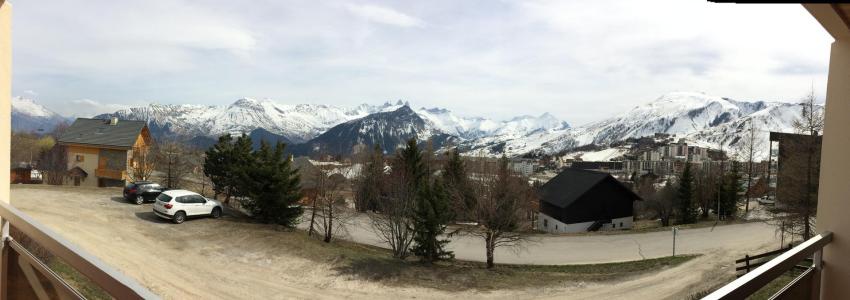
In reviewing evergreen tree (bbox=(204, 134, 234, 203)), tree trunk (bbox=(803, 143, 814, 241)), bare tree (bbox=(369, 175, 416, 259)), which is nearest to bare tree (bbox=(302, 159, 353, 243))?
bare tree (bbox=(369, 175, 416, 259))

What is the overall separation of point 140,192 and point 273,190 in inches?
261

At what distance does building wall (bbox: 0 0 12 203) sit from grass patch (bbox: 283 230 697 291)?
14710 mm

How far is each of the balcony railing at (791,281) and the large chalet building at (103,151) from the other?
1638 inches

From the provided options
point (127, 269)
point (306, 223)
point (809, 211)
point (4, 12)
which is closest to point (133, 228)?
point (127, 269)

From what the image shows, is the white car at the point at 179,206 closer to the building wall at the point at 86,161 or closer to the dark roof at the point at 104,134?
the dark roof at the point at 104,134

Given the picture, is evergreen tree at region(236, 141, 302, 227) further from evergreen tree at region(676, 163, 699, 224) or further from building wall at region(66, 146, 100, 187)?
evergreen tree at region(676, 163, 699, 224)

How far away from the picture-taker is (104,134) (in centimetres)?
3847

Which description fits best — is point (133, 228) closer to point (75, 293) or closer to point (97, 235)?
point (97, 235)

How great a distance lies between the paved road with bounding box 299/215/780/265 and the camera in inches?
979

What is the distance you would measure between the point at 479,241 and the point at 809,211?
16515 mm

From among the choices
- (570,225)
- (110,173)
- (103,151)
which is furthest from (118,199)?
(570,225)

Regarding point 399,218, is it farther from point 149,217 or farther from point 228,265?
point 149,217

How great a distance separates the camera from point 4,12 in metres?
3.08

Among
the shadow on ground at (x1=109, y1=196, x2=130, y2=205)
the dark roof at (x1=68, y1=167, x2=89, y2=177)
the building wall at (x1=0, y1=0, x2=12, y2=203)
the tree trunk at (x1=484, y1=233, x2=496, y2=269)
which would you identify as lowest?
the tree trunk at (x1=484, y1=233, x2=496, y2=269)
